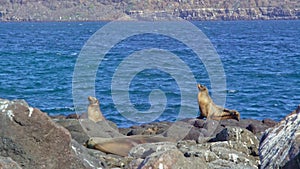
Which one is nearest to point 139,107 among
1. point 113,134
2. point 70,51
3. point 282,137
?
point 113,134

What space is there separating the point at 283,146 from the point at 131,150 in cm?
506

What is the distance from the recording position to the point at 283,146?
593cm

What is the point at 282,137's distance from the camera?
20.1 ft

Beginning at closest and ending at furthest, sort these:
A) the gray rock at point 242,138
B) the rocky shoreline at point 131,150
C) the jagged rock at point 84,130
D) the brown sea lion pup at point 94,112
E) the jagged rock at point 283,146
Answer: the jagged rock at point 283,146, the rocky shoreline at point 131,150, the gray rock at point 242,138, the jagged rock at point 84,130, the brown sea lion pup at point 94,112

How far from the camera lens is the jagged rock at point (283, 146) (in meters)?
5.60

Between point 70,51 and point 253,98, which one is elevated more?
point 253,98

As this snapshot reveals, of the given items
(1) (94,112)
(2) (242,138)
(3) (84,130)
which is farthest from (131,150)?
(1) (94,112)

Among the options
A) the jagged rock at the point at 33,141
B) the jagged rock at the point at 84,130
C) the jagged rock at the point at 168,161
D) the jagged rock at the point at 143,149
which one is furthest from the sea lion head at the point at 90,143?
the jagged rock at the point at 168,161

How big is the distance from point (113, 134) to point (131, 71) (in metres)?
25.2

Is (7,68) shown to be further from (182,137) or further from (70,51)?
(182,137)

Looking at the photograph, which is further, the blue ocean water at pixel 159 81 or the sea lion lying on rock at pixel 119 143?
the blue ocean water at pixel 159 81

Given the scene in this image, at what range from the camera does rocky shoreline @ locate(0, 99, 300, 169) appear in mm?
6145

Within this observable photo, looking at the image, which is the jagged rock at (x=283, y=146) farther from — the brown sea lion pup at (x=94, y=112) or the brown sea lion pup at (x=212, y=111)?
the brown sea lion pup at (x=212, y=111)

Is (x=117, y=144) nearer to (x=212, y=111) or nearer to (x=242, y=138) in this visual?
(x=242, y=138)
